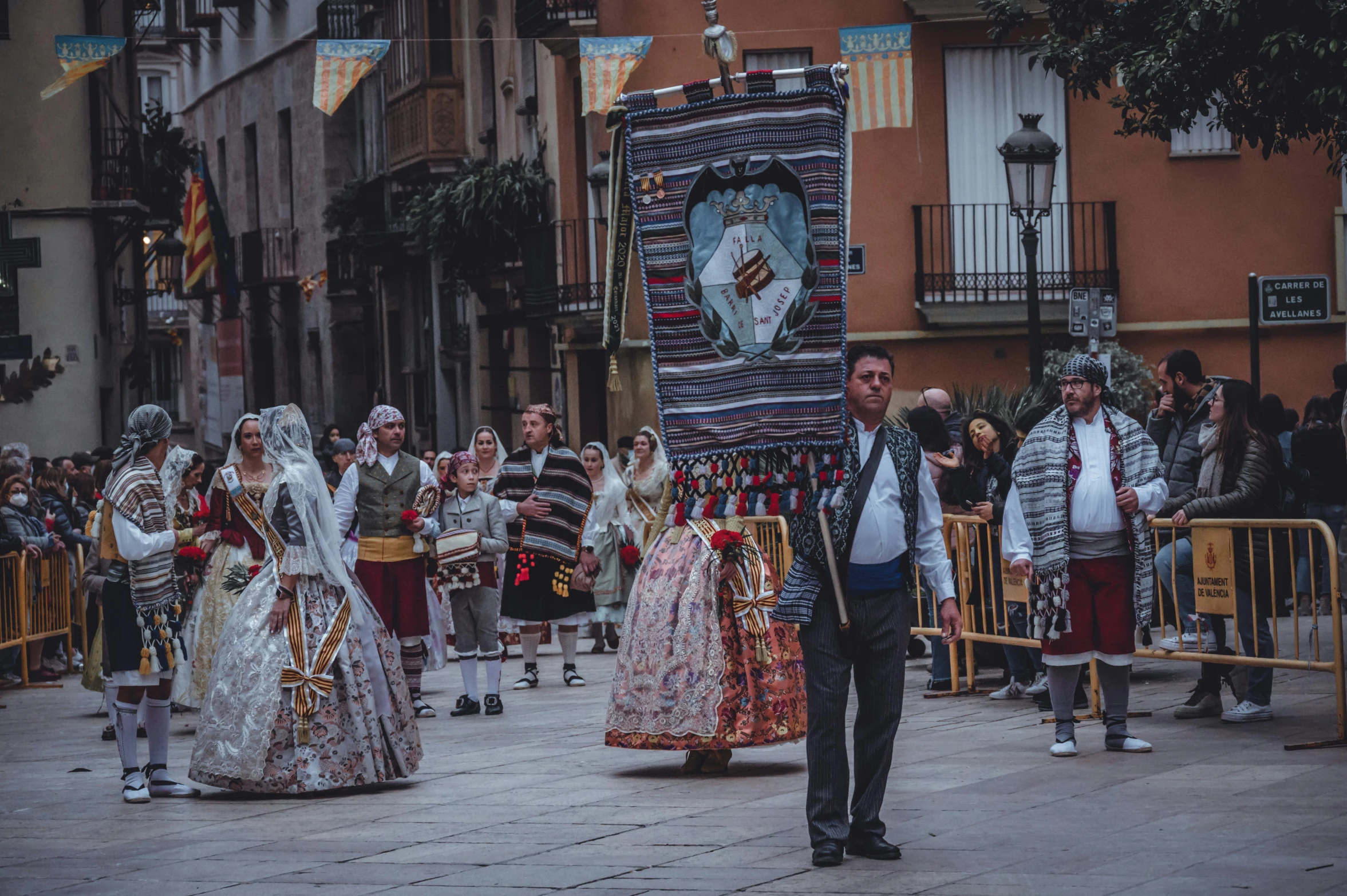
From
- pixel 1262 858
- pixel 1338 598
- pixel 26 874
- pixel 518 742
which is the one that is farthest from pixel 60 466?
pixel 1262 858

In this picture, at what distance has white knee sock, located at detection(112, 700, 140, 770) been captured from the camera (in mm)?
9875

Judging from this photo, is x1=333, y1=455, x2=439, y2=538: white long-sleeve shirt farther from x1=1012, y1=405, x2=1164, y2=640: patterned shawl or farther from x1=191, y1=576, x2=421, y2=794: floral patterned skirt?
x1=1012, y1=405, x2=1164, y2=640: patterned shawl

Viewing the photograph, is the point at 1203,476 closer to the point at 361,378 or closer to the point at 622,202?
the point at 622,202

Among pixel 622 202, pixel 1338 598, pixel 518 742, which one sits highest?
pixel 622 202

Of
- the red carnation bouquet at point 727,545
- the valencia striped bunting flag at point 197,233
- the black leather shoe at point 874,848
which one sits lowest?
the black leather shoe at point 874,848

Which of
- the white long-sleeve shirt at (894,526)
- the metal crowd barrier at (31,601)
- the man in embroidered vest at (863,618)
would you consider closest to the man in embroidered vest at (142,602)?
the man in embroidered vest at (863,618)

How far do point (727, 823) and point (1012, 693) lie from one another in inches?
185

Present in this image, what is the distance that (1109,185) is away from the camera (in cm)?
2462

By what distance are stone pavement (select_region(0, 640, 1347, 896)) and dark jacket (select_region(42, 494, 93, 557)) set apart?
236 inches

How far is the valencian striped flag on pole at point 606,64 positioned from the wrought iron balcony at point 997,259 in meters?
5.26

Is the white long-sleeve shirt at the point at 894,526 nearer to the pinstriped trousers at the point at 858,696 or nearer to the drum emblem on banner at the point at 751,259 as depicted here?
the pinstriped trousers at the point at 858,696

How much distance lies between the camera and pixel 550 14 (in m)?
26.3

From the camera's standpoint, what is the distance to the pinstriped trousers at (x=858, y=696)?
7426 millimetres

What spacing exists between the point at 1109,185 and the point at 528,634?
12.9 m
